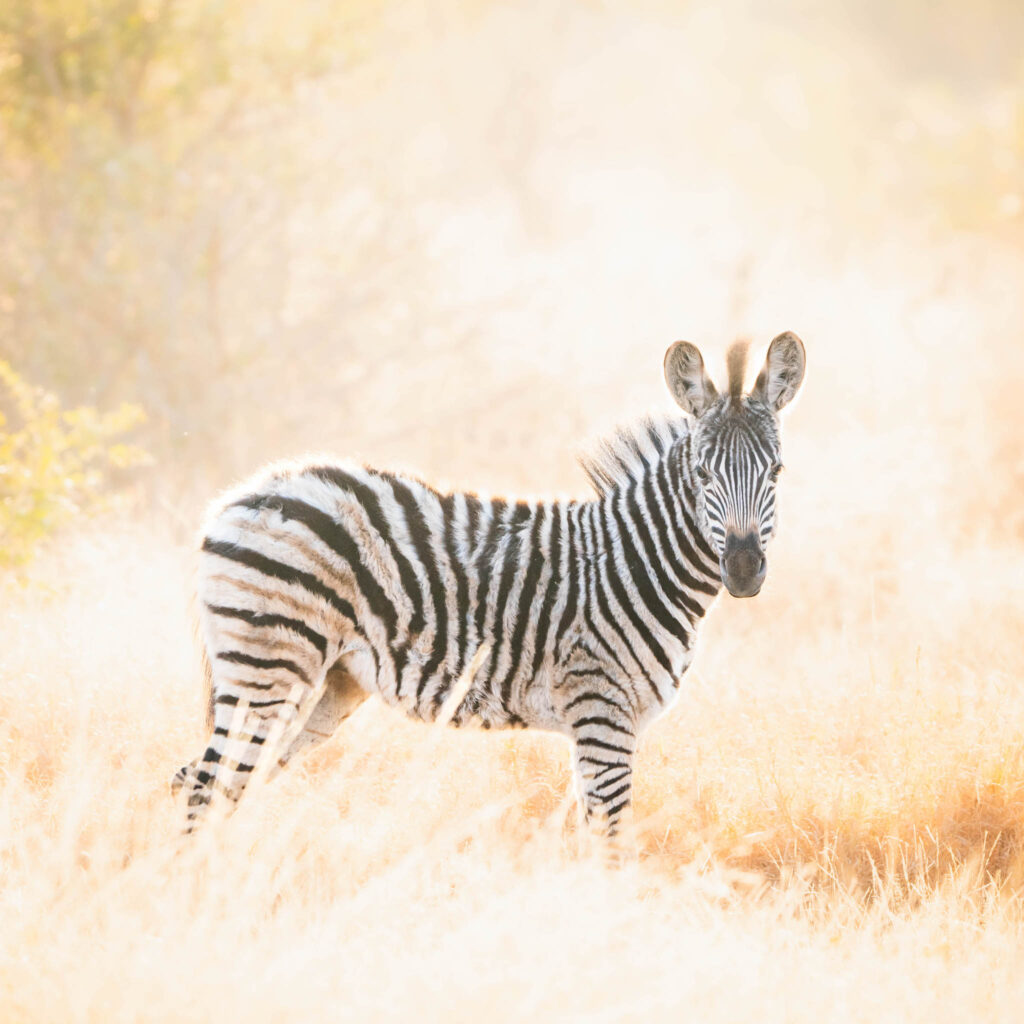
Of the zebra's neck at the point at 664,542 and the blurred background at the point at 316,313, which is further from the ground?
the blurred background at the point at 316,313

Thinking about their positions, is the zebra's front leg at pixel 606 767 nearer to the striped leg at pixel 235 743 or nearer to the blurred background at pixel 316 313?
the striped leg at pixel 235 743

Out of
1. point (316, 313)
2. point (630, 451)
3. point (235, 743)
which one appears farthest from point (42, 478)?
point (316, 313)

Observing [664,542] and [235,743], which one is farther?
[664,542]

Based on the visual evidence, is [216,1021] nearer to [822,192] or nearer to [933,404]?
[933,404]

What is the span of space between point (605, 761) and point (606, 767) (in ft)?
0.09

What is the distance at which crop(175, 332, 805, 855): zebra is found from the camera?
4863 mm

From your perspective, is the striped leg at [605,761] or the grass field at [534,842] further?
the striped leg at [605,761]

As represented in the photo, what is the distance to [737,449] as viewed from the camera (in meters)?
5.07

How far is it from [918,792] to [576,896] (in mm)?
2074

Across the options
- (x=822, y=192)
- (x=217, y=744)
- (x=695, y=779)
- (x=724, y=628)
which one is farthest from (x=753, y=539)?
(x=822, y=192)

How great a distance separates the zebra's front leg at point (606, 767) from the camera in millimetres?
5016

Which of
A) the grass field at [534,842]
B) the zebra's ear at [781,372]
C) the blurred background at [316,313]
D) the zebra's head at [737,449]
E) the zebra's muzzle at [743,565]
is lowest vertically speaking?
the grass field at [534,842]

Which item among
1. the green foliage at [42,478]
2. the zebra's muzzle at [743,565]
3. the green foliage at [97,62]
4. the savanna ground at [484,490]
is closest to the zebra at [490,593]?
the zebra's muzzle at [743,565]

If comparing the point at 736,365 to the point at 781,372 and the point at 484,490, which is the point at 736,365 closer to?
the point at 781,372
